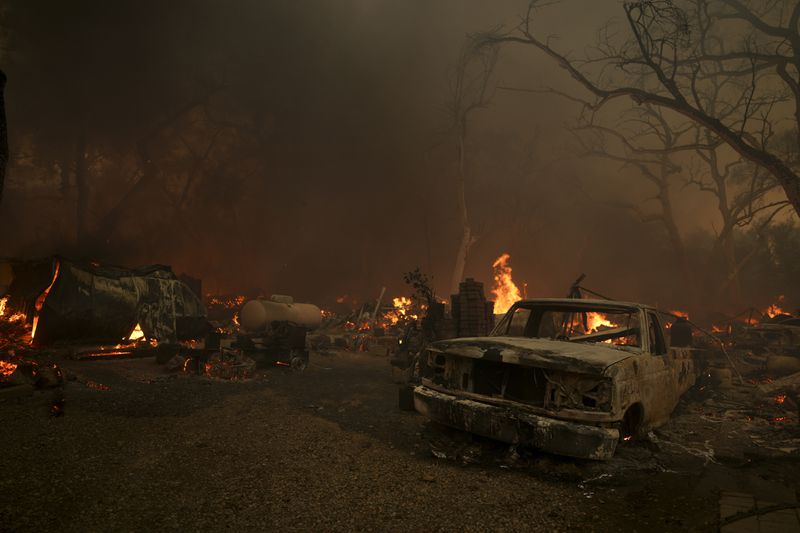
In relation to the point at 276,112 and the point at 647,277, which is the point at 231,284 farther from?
the point at 647,277

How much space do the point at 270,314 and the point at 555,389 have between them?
452 inches

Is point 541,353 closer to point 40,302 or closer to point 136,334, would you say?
point 40,302

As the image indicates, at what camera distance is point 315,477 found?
3.68 meters

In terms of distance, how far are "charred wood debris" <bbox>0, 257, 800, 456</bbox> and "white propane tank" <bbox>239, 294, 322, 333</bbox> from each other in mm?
1319

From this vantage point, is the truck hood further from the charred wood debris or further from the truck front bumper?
the charred wood debris

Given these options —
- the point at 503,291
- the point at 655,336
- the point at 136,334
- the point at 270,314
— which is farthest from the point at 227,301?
the point at 655,336

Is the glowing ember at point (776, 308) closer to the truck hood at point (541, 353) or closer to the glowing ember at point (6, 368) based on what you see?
the truck hood at point (541, 353)

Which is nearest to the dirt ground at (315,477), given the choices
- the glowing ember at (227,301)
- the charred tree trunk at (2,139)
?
Result: the charred tree trunk at (2,139)

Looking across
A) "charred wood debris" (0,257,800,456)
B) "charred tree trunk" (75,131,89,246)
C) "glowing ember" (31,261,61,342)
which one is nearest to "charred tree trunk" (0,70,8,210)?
"charred wood debris" (0,257,800,456)

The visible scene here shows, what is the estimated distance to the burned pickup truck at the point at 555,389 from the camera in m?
3.56

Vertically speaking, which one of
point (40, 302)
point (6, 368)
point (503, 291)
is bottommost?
point (6, 368)

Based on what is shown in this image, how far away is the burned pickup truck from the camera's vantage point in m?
3.56

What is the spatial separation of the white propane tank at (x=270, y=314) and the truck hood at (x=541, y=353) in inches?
359

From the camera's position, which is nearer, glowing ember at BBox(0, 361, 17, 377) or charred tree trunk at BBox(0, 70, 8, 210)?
charred tree trunk at BBox(0, 70, 8, 210)
